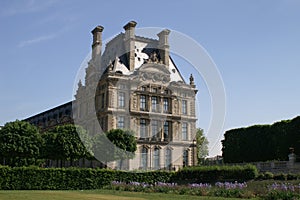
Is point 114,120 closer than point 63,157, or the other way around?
point 63,157

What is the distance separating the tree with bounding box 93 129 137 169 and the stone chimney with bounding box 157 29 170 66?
13510 millimetres

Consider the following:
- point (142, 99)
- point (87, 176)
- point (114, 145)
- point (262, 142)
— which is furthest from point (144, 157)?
point (87, 176)

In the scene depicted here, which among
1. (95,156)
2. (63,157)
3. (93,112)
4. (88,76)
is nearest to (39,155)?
Answer: (63,157)

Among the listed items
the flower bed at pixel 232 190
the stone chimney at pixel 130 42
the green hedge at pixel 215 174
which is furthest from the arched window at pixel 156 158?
the flower bed at pixel 232 190

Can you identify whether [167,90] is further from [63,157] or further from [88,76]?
[63,157]

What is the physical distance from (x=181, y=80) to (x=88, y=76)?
11.1 meters

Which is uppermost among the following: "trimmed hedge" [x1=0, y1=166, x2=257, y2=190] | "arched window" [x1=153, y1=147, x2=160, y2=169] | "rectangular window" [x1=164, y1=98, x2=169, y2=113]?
"rectangular window" [x1=164, y1=98, x2=169, y2=113]

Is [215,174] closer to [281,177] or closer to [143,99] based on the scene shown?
[281,177]

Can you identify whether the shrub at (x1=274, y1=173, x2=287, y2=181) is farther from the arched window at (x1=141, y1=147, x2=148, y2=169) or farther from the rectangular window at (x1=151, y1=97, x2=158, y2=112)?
the rectangular window at (x1=151, y1=97, x2=158, y2=112)

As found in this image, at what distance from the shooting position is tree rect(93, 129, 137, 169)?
34562 mm

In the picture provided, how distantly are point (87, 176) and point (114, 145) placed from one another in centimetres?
935

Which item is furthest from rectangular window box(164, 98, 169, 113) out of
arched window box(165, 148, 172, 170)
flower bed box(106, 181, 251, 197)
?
flower bed box(106, 181, 251, 197)

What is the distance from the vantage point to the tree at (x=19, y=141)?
105 ft

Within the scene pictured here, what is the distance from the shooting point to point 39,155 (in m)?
33.2
